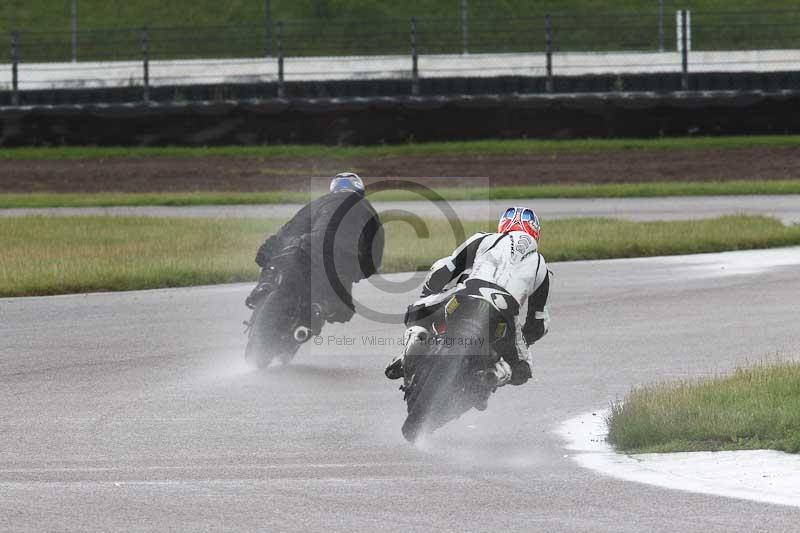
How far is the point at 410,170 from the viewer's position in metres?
28.3

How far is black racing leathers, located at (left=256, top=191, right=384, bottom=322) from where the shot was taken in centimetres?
1080

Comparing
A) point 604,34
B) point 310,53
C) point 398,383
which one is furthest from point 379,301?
point 604,34

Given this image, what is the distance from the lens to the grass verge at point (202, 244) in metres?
16.3

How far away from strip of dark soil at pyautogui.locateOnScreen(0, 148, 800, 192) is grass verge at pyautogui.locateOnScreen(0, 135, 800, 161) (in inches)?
6.5

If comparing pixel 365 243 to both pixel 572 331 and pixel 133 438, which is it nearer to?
pixel 572 331

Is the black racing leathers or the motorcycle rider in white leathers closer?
the motorcycle rider in white leathers

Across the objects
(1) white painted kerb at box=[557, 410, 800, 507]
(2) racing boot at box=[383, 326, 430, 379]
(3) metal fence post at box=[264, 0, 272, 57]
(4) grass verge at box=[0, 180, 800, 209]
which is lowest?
(1) white painted kerb at box=[557, 410, 800, 507]

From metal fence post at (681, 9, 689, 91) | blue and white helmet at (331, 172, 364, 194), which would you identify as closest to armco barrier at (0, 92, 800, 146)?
metal fence post at (681, 9, 689, 91)

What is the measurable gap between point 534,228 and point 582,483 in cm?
229

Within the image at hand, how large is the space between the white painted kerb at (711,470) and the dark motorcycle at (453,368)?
679 mm

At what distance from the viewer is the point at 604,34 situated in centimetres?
4538

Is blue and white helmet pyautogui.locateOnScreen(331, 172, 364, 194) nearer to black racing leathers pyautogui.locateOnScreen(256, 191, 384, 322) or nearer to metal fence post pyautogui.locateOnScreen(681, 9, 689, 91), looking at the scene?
black racing leathers pyautogui.locateOnScreen(256, 191, 384, 322)

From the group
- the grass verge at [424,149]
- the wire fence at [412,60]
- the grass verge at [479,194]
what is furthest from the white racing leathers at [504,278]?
the wire fence at [412,60]

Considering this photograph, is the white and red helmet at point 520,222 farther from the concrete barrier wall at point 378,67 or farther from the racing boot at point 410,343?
the concrete barrier wall at point 378,67
